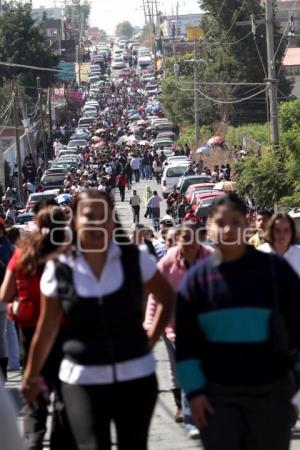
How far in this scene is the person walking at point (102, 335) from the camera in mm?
6086

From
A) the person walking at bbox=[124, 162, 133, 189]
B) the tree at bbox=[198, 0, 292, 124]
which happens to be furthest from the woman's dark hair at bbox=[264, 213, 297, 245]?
the tree at bbox=[198, 0, 292, 124]

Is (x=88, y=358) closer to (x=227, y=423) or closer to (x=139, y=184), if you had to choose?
(x=227, y=423)

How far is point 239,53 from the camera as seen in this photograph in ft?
268

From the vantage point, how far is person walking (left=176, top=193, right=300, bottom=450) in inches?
233

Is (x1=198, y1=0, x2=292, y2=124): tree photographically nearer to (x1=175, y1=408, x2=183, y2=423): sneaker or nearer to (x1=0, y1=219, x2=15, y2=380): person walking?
(x1=0, y1=219, x2=15, y2=380): person walking

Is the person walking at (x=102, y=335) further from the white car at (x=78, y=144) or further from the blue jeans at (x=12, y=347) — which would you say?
the white car at (x=78, y=144)

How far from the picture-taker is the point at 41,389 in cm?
684

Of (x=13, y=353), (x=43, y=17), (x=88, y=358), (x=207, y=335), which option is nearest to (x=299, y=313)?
(x=207, y=335)

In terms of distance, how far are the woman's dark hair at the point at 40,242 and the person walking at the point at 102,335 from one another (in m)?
1.56

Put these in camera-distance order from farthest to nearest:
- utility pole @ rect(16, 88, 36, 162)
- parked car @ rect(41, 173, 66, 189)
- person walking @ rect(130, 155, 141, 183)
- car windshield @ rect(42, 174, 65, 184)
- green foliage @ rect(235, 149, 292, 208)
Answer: utility pole @ rect(16, 88, 36, 162), person walking @ rect(130, 155, 141, 183), car windshield @ rect(42, 174, 65, 184), parked car @ rect(41, 173, 66, 189), green foliage @ rect(235, 149, 292, 208)

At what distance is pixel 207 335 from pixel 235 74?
252 feet

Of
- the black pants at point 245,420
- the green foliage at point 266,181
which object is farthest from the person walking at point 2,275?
the green foliage at point 266,181

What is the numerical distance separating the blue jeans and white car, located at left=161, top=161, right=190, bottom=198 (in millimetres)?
38425

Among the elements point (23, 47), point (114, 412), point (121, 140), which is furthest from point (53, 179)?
point (114, 412)
